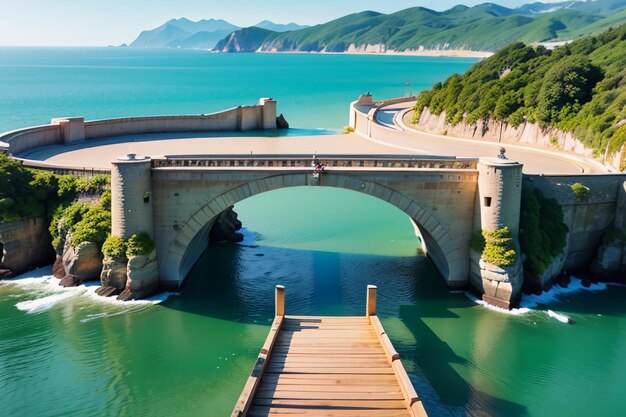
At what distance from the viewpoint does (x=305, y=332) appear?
24234 millimetres

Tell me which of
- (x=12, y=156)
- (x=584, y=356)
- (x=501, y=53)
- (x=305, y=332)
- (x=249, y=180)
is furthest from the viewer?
(x=501, y=53)

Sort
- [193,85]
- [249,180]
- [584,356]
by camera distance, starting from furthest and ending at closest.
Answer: [193,85] < [249,180] < [584,356]

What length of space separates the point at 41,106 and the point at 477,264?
9627 cm

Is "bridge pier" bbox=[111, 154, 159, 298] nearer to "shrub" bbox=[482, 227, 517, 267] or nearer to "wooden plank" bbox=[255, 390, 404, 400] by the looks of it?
"wooden plank" bbox=[255, 390, 404, 400]

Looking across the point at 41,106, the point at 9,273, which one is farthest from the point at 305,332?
the point at 41,106

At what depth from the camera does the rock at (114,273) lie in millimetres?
30859

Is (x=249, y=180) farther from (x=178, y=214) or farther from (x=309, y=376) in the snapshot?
(x=309, y=376)

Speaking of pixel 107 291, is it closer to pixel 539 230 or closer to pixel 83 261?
pixel 83 261

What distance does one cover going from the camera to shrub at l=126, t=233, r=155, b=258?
30.7 metres

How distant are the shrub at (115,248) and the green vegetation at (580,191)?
2359cm

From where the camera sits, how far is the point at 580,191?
34156 millimetres

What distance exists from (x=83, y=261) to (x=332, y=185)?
43.6ft

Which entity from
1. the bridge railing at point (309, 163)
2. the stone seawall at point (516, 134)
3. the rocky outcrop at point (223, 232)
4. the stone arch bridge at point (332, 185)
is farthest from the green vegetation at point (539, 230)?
the rocky outcrop at point (223, 232)

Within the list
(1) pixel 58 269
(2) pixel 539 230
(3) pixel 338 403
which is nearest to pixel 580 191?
(2) pixel 539 230
